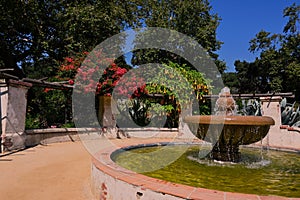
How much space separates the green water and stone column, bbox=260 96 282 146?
2.45 meters

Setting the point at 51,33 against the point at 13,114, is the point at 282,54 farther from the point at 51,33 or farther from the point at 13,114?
the point at 13,114

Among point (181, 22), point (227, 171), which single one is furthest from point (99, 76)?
point (181, 22)

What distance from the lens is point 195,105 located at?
11.7 meters

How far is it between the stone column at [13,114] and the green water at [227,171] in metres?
3.75

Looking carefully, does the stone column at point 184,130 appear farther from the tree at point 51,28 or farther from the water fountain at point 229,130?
the tree at point 51,28

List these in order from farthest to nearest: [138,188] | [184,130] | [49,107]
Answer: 1. [49,107]
2. [184,130]
3. [138,188]

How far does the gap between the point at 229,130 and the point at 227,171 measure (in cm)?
74

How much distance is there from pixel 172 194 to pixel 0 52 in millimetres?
15447

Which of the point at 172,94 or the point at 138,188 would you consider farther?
the point at 172,94

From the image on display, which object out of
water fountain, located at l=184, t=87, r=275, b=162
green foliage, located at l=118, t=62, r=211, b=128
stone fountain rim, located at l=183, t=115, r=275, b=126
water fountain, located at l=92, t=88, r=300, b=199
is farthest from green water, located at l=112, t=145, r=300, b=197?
green foliage, located at l=118, t=62, r=211, b=128

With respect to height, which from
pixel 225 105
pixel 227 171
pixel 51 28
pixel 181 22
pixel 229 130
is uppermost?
pixel 181 22

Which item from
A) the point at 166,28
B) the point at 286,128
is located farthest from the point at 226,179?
the point at 166,28

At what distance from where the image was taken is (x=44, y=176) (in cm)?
432

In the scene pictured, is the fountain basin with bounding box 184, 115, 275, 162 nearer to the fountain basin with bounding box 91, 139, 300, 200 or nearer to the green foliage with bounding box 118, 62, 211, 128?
the fountain basin with bounding box 91, 139, 300, 200
